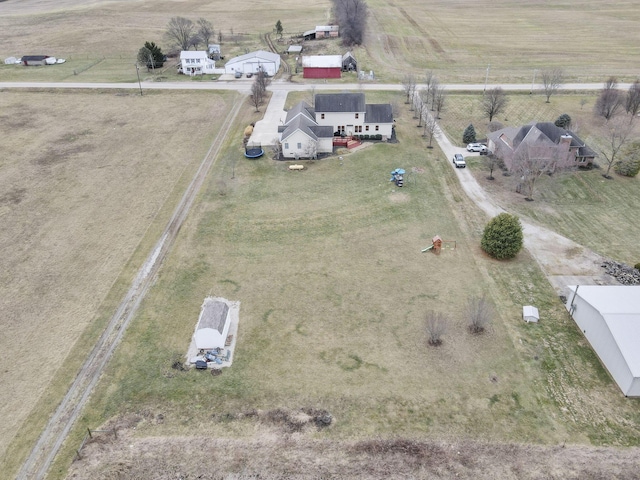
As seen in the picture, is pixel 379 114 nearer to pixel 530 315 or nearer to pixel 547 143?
pixel 547 143

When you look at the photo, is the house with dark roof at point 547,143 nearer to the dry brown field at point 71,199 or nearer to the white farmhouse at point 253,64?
the dry brown field at point 71,199

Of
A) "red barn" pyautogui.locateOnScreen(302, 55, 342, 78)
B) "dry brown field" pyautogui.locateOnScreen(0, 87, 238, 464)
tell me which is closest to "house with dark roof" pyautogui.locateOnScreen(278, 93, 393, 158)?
"dry brown field" pyautogui.locateOnScreen(0, 87, 238, 464)

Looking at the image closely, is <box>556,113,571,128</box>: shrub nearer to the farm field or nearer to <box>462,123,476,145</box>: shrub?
the farm field

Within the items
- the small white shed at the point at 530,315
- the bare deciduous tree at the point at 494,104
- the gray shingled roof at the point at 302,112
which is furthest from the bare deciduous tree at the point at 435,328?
the bare deciduous tree at the point at 494,104

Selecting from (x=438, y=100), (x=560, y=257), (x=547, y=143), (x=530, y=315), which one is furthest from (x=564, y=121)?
(x=530, y=315)

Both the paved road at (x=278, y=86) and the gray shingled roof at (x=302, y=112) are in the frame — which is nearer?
the gray shingled roof at (x=302, y=112)
